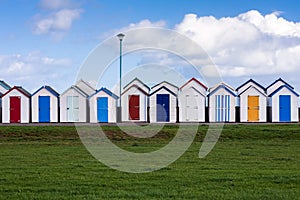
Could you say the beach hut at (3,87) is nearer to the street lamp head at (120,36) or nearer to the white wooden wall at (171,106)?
the white wooden wall at (171,106)

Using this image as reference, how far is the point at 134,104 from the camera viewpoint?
58.4 m

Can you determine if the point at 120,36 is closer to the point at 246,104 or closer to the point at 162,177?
the point at 246,104

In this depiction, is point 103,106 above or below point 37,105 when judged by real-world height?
below

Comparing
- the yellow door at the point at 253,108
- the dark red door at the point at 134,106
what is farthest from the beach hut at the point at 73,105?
the yellow door at the point at 253,108

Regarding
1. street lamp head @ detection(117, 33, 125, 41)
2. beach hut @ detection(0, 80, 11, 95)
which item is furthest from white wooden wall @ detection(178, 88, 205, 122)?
beach hut @ detection(0, 80, 11, 95)

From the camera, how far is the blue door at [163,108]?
58.4 meters

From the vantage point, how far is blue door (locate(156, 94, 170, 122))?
5838cm

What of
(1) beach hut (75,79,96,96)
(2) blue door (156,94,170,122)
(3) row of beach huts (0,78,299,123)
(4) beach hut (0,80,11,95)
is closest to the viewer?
(3) row of beach huts (0,78,299,123)

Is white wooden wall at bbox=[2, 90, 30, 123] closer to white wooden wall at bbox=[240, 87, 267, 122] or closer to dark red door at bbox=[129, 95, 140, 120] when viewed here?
dark red door at bbox=[129, 95, 140, 120]

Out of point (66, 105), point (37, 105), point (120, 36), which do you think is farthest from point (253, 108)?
point (37, 105)

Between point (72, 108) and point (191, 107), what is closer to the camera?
point (72, 108)

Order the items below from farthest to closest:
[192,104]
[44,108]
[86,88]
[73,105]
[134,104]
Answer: [86,88]
[134,104]
[192,104]
[73,105]
[44,108]

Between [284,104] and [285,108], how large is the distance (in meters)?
0.39

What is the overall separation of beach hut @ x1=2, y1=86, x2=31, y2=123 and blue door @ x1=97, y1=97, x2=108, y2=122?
6590 millimetres
